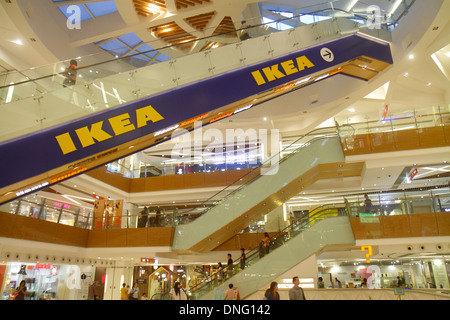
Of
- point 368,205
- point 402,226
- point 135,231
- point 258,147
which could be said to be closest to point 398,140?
point 368,205

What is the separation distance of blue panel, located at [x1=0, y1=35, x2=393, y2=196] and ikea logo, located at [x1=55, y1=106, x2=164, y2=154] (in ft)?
0.20

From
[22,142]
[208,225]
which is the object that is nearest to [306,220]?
[208,225]

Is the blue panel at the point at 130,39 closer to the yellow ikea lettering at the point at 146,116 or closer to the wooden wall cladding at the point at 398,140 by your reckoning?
the wooden wall cladding at the point at 398,140

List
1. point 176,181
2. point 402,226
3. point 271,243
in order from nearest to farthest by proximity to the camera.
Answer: point 402,226
point 271,243
point 176,181

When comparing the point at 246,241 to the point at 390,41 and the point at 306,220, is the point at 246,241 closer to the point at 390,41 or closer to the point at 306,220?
the point at 306,220

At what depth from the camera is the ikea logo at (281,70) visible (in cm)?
1034

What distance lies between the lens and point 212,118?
10.5 metres

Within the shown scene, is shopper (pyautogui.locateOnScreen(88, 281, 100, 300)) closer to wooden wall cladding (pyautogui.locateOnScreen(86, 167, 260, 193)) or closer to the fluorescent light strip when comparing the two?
wooden wall cladding (pyautogui.locateOnScreen(86, 167, 260, 193))

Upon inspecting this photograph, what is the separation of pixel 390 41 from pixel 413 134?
158 inches

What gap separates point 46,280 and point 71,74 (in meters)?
14.7

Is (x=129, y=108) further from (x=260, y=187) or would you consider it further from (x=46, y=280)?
(x=46, y=280)

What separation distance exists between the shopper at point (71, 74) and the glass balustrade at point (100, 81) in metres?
0.08

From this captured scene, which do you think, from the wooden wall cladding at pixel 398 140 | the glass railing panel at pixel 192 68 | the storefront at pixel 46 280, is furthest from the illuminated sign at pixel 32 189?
the wooden wall cladding at pixel 398 140

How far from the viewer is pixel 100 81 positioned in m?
8.67
